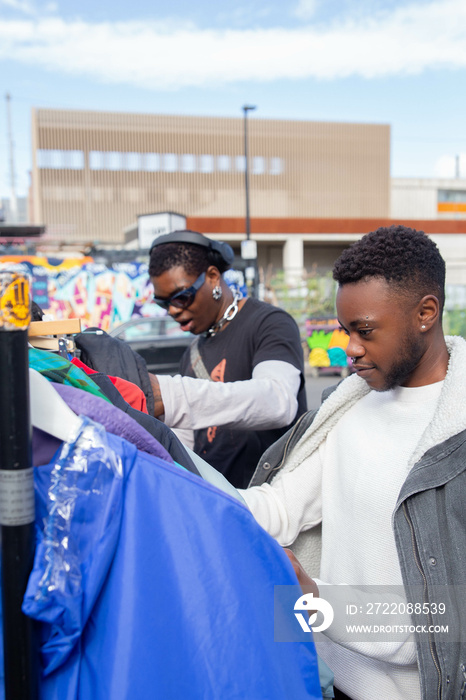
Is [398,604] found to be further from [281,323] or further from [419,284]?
[281,323]

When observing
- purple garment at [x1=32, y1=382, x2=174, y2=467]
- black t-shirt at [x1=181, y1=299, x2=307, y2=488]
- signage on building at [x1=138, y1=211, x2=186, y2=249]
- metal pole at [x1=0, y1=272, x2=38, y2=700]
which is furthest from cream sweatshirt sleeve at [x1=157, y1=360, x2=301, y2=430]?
signage on building at [x1=138, y1=211, x2=186, y2=249]

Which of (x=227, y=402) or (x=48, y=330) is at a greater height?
(x=48, y=330)

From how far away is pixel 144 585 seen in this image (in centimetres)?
89

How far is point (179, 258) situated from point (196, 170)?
1828 inches

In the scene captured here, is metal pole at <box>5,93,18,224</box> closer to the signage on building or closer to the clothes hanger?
the signage on building

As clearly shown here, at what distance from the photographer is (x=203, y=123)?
46812 mm

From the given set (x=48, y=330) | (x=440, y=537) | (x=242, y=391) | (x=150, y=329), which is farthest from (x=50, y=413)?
(x=150, y=329)

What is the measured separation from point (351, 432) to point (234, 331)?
111 cm

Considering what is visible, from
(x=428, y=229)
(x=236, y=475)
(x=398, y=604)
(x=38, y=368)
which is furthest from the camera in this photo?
(x=428, y=229)

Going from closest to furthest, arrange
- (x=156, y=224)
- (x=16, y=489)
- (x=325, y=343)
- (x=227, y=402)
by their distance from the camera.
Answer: (x=16, y=489)
(x=227, y=402)
(x=325, y=343)
(x=156, y=224)

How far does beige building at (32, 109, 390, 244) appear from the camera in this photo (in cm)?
4522

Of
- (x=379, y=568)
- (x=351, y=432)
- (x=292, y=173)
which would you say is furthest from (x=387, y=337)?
(x=292, y=173)

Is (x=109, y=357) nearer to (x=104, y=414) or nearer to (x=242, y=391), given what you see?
(x=242, y=391)

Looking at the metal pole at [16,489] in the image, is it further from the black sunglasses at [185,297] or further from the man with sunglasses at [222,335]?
the black sunglasses at [185,297]
